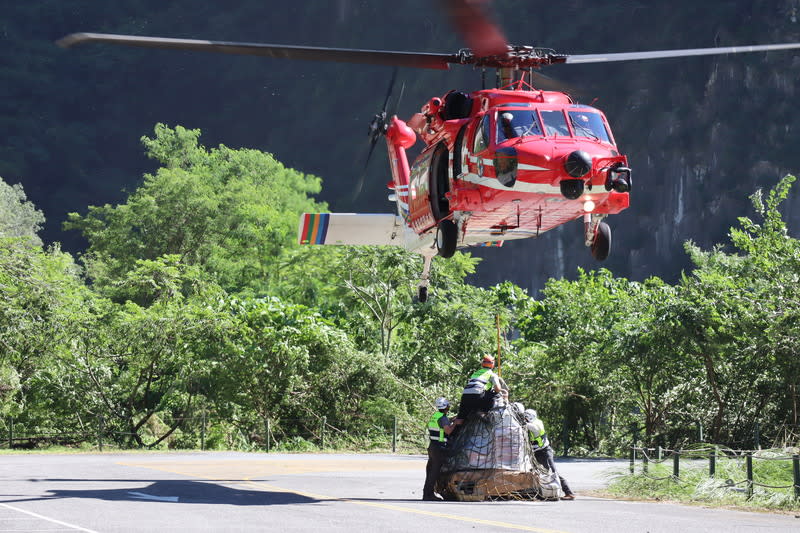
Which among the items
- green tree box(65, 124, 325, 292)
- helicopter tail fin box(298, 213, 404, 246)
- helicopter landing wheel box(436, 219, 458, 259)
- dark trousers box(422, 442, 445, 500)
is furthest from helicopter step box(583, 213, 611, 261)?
green tree box(65, 124, 325, 292)

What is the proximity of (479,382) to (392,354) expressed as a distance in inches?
923

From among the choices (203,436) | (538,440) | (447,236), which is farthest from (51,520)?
(203,436)

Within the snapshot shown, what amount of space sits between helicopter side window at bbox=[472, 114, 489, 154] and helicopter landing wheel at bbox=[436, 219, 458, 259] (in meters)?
1.78

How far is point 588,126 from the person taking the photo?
17078 millimetres

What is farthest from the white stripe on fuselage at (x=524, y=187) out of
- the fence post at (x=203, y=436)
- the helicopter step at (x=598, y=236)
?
the fence post at (x=203, y=436)

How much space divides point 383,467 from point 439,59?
402 inches

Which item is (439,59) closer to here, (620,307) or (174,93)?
(620,307)

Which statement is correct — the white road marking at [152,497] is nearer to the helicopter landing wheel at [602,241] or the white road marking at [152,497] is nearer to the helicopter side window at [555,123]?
the helicopter side window at [555,123]

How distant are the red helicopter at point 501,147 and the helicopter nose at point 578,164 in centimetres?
2

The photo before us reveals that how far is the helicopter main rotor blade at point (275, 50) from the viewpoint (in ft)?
49.2

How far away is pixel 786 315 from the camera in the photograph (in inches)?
886

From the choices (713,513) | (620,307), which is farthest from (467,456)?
(620,307)

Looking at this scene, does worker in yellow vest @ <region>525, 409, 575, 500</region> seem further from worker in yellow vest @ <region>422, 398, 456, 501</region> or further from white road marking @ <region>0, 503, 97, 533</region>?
white road marking @ <region>0, 503, 97, 533</region>

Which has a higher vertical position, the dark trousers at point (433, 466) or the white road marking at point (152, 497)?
the dark trousers at point (433, 466)
